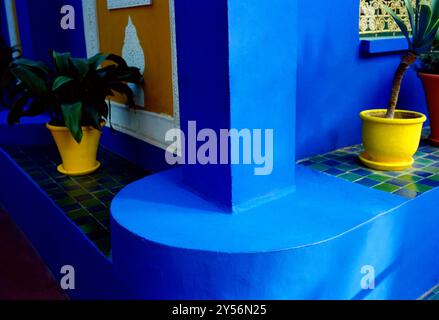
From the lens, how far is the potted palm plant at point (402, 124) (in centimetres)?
170

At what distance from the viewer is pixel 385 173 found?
1.76 meters

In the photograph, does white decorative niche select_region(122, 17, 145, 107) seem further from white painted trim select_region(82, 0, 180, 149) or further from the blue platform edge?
the blue platform edge

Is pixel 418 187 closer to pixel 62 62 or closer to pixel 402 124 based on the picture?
pixel 402 124


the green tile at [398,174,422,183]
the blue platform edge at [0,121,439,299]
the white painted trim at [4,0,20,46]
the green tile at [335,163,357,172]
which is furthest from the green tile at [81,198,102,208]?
the white painted trim at [4,0,20,46]

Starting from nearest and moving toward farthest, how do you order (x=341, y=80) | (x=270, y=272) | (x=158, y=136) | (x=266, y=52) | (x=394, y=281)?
(x=270, y=272), (x=266, y=52), (x=394, y=281), (x=341, y=80), (x=158, y=136)

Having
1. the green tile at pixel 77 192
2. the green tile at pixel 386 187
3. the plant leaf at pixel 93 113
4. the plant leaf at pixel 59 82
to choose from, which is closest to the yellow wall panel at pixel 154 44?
the plant leaf at pixel 93 113

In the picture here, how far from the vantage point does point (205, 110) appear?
1.36 m

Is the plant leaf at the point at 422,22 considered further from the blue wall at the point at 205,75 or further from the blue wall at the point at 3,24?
the blue wall at the point at 3,24

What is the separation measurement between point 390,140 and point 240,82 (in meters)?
0.83

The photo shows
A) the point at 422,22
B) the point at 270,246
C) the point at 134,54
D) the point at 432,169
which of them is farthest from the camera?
the point at 134,54

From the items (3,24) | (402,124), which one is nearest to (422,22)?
(402,124)
